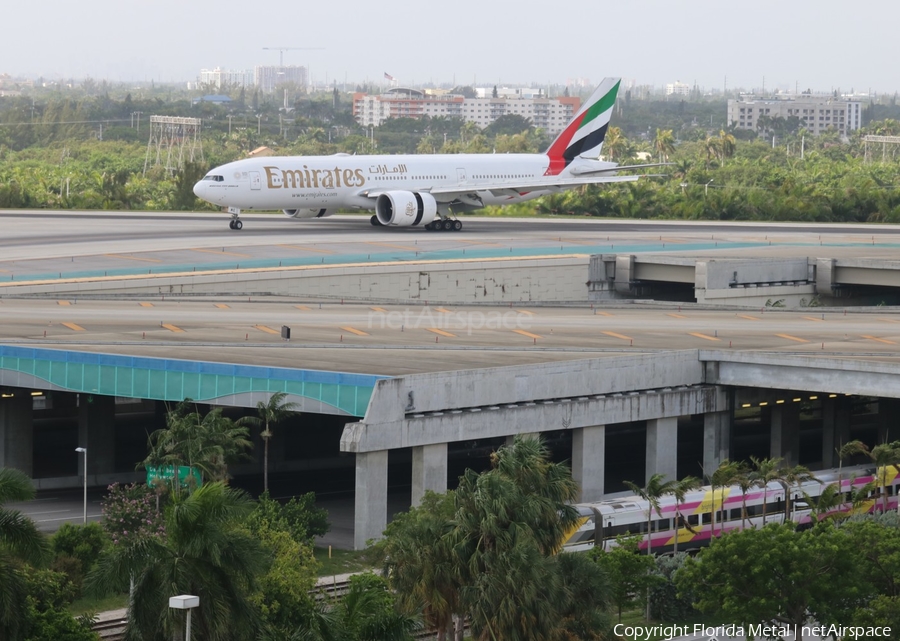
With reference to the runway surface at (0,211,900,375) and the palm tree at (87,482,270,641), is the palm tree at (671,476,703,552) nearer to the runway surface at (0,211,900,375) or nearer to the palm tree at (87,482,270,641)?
the runway surface at (0,211,900,375)

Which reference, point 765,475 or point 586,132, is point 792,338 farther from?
point 586,132

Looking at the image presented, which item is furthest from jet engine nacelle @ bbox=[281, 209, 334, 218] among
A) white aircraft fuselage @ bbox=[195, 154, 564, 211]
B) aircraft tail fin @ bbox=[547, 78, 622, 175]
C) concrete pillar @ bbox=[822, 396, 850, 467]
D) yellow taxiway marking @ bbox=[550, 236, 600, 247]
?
concrete pillar @ bbox=[822, 396, 850, 467]

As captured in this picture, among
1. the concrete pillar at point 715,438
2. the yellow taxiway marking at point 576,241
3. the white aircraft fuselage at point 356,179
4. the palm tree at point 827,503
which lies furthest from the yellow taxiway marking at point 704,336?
the white aircraft fuselage at point 356,179

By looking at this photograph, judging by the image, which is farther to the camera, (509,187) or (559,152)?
(559,152)

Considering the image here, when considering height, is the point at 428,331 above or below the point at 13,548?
above

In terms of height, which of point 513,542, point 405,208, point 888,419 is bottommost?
point 888,419

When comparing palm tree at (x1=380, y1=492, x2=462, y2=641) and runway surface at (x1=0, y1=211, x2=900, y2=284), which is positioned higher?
runway surface at (x1=0, y1=211, x2=900, y2=284)

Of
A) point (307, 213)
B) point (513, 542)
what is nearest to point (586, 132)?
point (307, 213)
